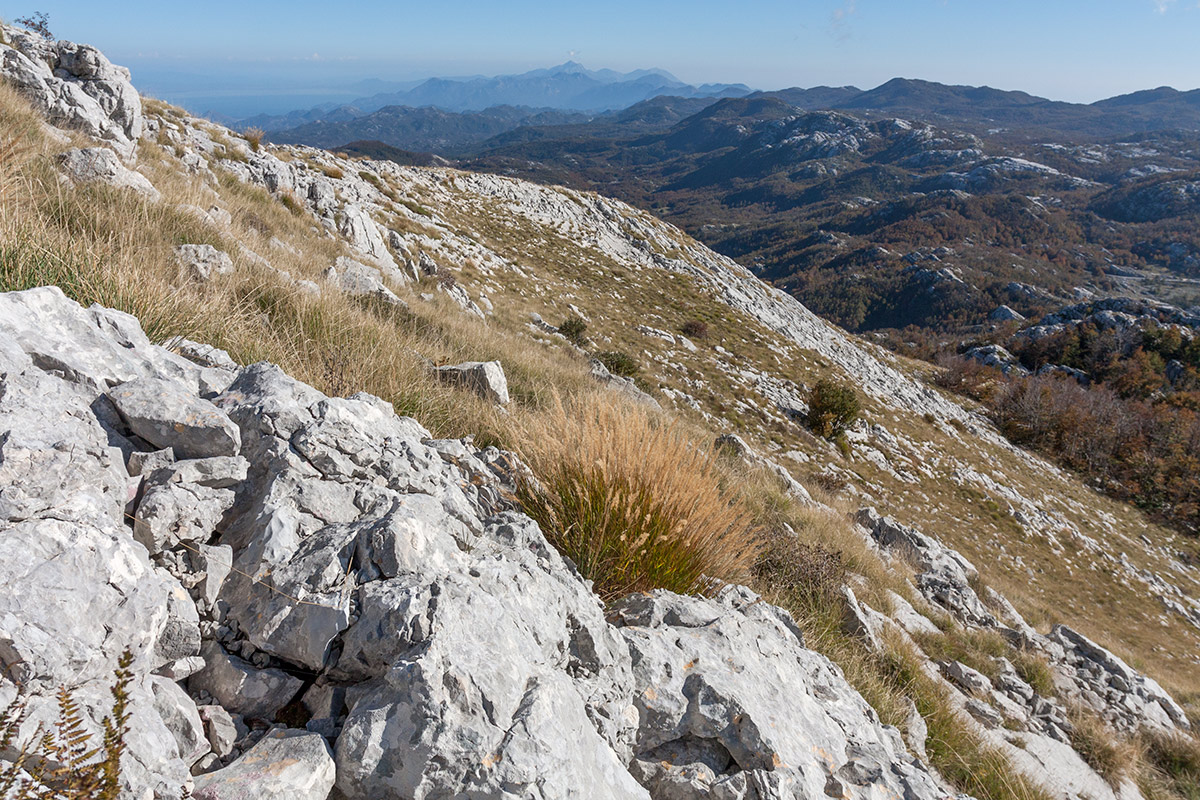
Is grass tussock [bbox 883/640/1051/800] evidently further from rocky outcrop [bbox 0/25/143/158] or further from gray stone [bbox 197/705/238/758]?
rocky outcrop [bbox 0/25/143/158]

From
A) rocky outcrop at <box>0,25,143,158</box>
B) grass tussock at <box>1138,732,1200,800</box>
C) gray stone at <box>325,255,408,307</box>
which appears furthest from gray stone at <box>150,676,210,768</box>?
rocky outcrop at <box>0,25,143,158</box>

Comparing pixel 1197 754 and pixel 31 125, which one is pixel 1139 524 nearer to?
pixel 1197 754

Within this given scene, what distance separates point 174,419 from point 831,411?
24.1 meters

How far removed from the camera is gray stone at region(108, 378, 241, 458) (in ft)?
7.51

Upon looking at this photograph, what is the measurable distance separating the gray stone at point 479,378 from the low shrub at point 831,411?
19492mm

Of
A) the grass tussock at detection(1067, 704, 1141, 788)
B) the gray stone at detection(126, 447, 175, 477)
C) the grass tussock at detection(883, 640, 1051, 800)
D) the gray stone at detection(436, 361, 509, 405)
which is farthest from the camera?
the gray stone at detection(436, 361, 509, 405)

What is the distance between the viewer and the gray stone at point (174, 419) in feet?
7.51

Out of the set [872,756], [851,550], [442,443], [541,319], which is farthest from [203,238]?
[541,319]

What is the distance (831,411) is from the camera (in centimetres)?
2328

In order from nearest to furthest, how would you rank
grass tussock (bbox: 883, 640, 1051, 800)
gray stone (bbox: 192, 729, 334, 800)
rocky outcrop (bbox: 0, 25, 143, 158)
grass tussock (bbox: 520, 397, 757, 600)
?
gray stone (bbox: 192, 729, 334, 800), grass tussock (bbox: 520, 397, 757, 600), grass tussock (bbox: 883, 640, 1051, 800), rocky outcrop (bbox: 0, 25, 143, 158)

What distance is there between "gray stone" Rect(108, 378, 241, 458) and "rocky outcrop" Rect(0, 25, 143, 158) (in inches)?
459

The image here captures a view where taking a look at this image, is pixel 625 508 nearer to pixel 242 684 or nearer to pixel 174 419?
pixel 242 684

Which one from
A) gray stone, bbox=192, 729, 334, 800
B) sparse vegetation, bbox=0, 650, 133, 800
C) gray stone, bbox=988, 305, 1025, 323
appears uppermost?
sparse vegetation, bbox=0, 650, 133, 800

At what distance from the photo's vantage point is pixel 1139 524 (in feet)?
101
